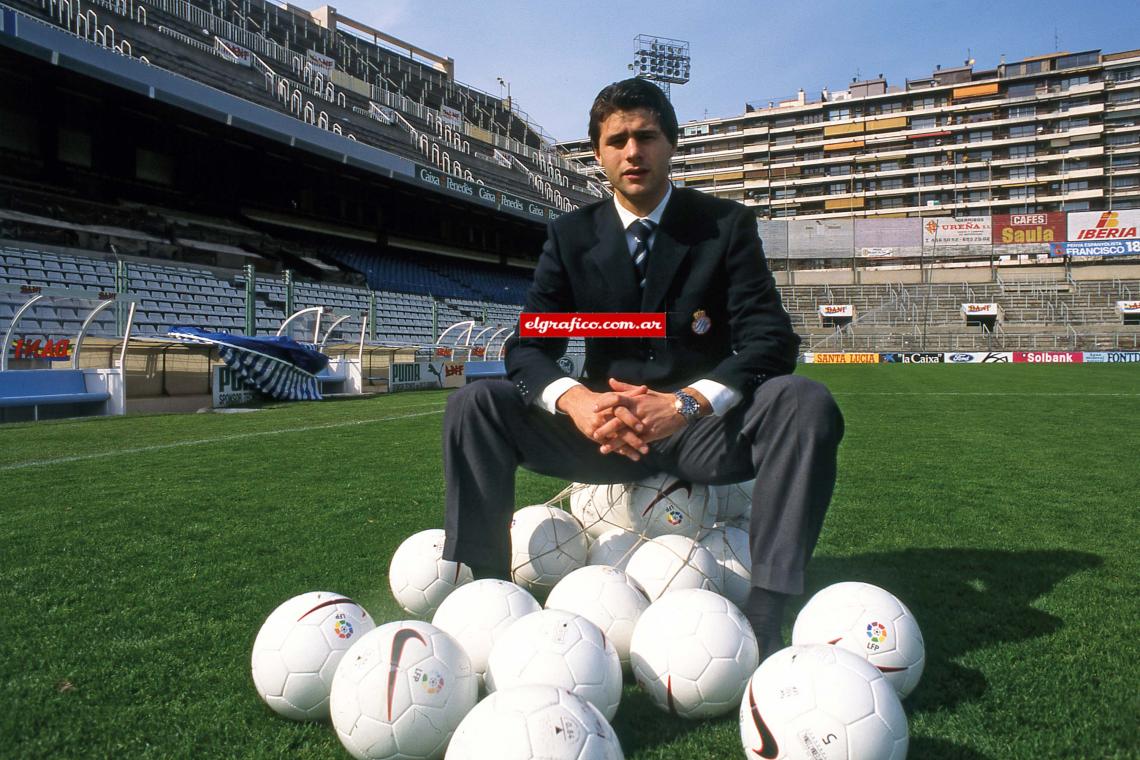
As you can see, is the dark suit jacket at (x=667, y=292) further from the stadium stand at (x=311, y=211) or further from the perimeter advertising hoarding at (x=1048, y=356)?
the perimeter advertising hoarding at (x=1048, y=356)

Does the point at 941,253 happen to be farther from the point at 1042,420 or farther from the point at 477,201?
the point at 1042,420

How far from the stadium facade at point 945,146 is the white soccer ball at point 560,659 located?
63.3 metres

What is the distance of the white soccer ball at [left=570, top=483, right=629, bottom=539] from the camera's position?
2891 mm

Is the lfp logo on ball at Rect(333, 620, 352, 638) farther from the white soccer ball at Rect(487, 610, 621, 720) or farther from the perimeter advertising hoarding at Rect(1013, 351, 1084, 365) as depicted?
the perimeter advertising hoarding at Rect(1013, 351, 1084, 365)

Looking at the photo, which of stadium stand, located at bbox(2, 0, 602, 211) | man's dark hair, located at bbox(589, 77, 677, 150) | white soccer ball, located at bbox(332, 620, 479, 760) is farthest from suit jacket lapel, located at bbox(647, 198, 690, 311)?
stadium stand, located at bbox(2, 0, 602, 211)

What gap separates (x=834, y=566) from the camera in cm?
305

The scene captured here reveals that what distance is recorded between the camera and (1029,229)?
45.8 metres

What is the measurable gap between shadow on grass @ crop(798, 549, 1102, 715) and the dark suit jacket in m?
0.96

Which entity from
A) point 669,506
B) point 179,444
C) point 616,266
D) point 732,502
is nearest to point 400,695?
point 669,506

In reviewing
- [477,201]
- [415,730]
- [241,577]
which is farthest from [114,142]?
[415,730]

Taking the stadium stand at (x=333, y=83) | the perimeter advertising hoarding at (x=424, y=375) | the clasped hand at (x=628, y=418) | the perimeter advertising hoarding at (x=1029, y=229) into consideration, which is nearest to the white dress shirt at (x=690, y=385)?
the clasped hand at (x=628, y=418)

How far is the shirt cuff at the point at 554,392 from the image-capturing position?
2338 mm

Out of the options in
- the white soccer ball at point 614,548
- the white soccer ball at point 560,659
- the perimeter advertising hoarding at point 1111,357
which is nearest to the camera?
the white soccer ball at point 560,659

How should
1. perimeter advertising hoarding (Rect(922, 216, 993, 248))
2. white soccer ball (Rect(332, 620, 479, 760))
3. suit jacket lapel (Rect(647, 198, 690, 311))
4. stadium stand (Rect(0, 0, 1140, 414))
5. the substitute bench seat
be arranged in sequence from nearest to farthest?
1. white soccer ball (Rect(332, 620, 479, 760))
2. suit jacket lapel (Rect(647, 198, 690, 311))
3. the substitute bench seat
4. stadium stand (Rect(0, 0, 1140, 414))
5. perimeter advertising hoarding (Rect(922, 216, 993, 248))
